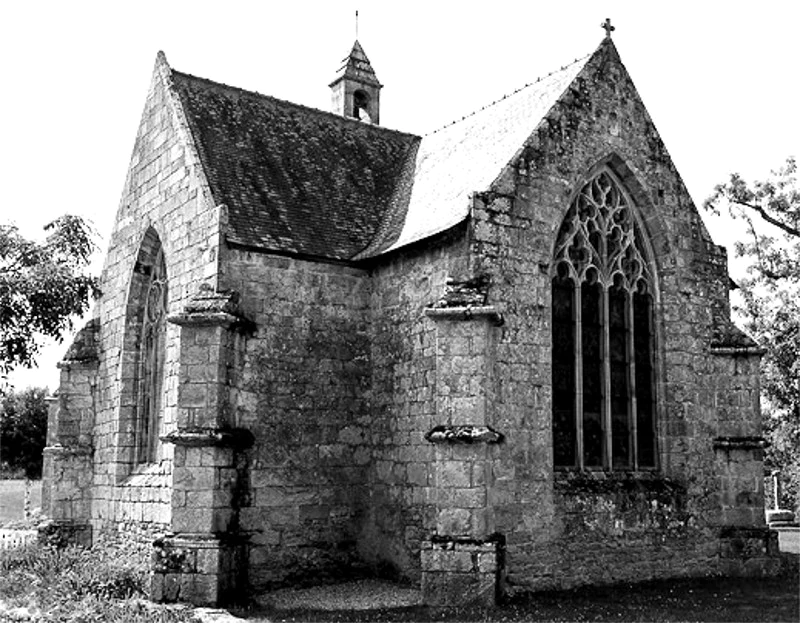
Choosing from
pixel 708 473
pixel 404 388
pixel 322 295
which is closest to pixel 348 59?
pixel 322 295

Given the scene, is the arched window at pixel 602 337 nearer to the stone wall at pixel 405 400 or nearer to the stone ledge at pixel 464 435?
the stone wall at pixel 405 400

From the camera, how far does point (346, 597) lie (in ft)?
44.2

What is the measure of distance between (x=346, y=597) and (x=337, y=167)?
849 cm

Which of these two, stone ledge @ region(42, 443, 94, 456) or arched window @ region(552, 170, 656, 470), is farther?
stone ledge @ region(42, 443, 94, 456)

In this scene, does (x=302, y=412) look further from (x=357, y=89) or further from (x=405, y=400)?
(x=357, y=89)

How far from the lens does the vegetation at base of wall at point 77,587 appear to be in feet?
38.8

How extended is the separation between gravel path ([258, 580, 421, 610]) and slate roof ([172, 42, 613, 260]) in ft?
17.7

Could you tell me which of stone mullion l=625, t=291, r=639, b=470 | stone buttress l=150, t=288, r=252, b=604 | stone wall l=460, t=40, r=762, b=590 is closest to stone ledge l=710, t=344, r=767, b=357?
stone wall l=460, t=40, r=762, b=590

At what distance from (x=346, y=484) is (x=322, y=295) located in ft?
10.5

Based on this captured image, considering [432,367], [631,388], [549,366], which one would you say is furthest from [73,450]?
[631,388]

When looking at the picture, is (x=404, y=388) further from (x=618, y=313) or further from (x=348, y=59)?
(x=348, y=59)

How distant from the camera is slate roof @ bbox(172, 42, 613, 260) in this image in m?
15.3

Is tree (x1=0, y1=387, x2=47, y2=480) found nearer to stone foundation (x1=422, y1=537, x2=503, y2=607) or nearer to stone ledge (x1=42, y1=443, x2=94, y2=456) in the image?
stone ledge (x1=42, y1=443, x2=94, y2=456)

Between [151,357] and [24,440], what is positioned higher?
[151,357]
